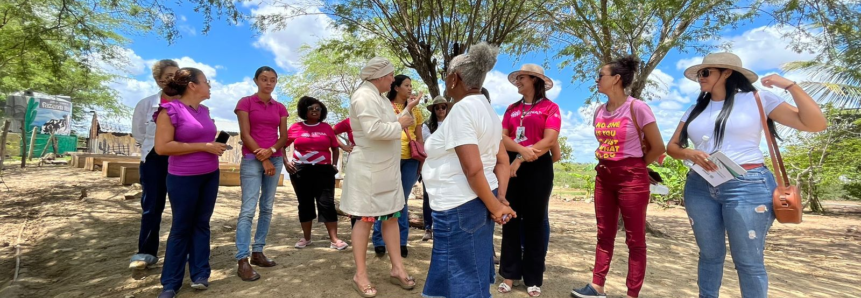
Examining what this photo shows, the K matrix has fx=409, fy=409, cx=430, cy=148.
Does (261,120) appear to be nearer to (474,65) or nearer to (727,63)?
(474,65)

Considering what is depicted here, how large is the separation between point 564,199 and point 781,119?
1343cm

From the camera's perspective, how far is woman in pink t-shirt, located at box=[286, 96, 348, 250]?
400cm

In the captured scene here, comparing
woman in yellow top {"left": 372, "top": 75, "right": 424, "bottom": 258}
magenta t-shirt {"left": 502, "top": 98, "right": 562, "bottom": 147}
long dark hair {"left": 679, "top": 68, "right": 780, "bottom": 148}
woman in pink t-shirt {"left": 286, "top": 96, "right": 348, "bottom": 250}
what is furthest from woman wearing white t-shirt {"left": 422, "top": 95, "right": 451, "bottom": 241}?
long dark hair {"left": 679, "top": 68, "right": 780, "bottom": 148}

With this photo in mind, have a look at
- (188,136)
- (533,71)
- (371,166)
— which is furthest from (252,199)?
(533,71)

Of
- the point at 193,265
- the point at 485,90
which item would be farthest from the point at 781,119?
the point at 193,265

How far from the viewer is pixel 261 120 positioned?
347 centimetres

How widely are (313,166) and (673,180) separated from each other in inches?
516

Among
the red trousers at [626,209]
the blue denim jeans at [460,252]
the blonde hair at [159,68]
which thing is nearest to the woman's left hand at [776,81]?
the red trousers at [626,209]

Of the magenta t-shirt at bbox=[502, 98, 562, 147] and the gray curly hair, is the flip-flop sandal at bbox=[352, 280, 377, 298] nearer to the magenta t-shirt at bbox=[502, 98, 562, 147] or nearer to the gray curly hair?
the magenta t-shirt at bbox=[502, 98, 562, 147]

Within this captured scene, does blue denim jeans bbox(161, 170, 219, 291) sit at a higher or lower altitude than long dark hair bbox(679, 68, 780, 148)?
lower

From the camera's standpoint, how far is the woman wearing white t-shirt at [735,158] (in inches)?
87.8

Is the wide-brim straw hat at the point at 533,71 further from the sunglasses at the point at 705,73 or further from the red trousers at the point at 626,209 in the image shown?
the sunglasses at the point at 705,73

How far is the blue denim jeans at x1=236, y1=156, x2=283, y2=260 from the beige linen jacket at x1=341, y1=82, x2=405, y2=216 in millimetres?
994

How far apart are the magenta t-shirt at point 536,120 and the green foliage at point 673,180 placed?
11776 millimetres
